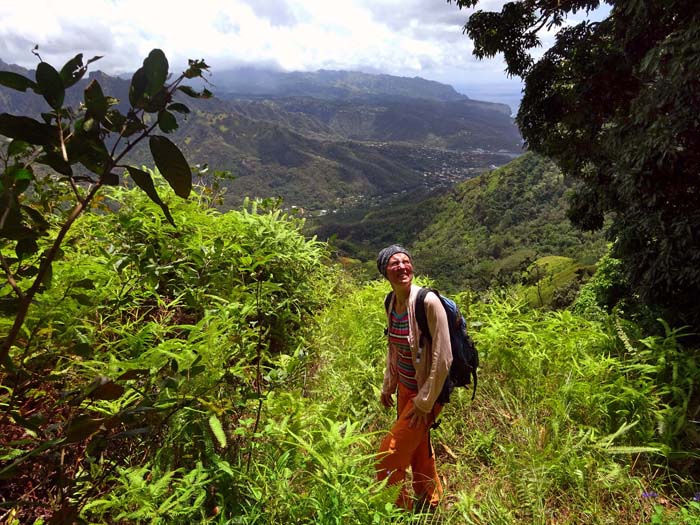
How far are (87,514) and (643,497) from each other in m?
2.47

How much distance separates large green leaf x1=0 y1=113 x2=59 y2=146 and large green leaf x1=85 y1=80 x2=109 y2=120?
69mm

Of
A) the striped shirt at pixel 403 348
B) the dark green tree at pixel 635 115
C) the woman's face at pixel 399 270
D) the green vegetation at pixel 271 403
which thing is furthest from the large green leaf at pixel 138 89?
the dark green tree at pixel 635 115

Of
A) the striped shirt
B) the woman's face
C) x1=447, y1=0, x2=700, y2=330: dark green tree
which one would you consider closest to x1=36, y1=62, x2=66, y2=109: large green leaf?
the woman's face

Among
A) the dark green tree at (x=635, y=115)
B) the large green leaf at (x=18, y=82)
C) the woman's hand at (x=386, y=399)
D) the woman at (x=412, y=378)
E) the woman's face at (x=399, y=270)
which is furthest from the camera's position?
the dark green tree at (x=635, y=115)

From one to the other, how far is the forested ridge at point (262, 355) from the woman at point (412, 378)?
20 cm

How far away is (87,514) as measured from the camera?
1.54 m

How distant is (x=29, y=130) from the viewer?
65 centimetres

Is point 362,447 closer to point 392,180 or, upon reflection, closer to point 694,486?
point 694,486

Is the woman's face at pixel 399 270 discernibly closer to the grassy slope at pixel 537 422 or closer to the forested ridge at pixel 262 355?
the forested ridge at pixel 262 355

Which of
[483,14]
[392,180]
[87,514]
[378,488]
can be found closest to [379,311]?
[378,488]

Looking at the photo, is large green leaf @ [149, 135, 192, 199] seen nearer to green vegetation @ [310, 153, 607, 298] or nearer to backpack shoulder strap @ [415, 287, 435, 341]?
backpack shoulder strap @ [415, 287, 435, 341]

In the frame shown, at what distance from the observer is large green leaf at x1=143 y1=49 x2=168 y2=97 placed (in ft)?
2.15

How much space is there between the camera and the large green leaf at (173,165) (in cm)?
65

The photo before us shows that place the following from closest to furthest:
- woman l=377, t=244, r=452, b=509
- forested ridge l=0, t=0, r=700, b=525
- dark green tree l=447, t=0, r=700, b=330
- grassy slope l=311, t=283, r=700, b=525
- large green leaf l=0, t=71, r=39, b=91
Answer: large green leaf l=0, t=71, r=39, b=91 → forested ridge l=0, t=0, r=700, b=525 → grassy slope l=311, t=283, r=700, b=525 → woman l=377, t=244, r=452, b=509 → dark green tree l=447, t=0, r=700, b=330
